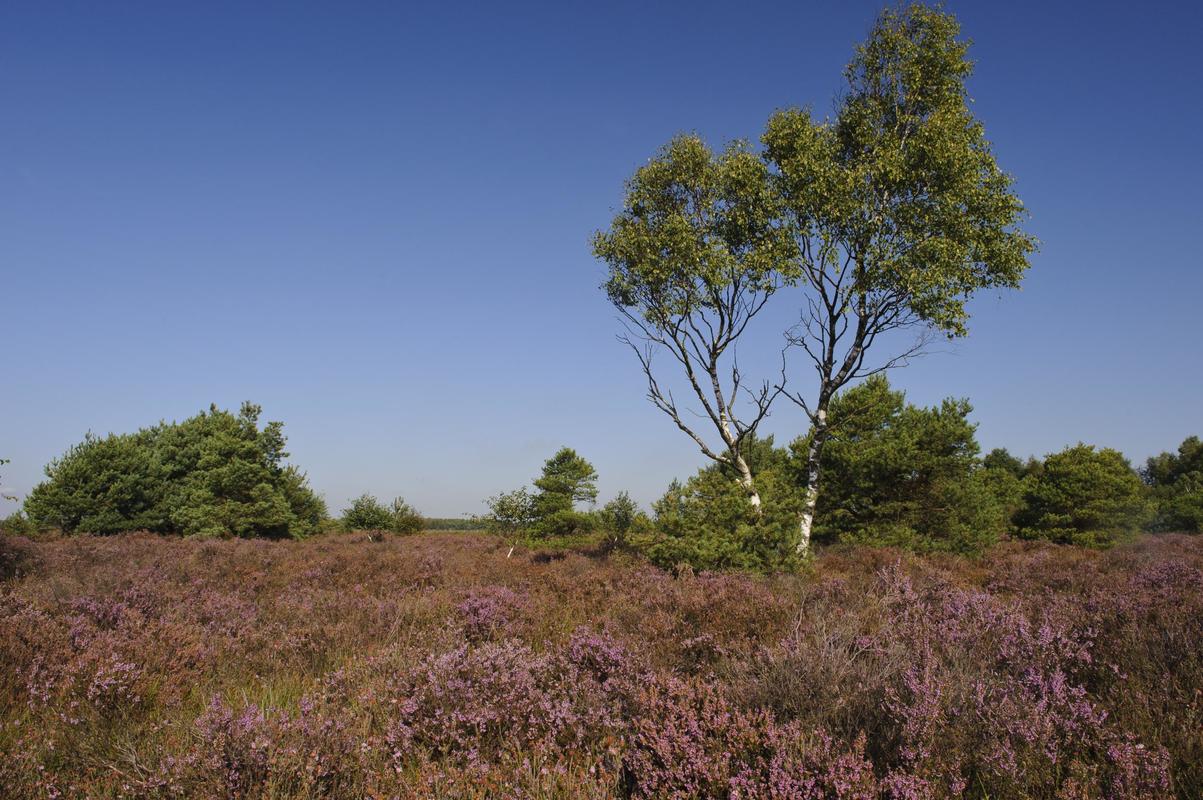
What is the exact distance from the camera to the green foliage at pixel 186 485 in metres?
31.6

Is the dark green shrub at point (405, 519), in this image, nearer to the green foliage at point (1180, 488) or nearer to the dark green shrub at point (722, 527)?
the dark green shrub at point (722, 527)

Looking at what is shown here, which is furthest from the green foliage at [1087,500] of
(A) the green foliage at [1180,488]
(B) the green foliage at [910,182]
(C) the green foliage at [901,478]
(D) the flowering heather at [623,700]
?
(D) the flowering heather at [623,700]

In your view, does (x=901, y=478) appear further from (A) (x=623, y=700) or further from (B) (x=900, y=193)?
(A) (x=623, y=700)

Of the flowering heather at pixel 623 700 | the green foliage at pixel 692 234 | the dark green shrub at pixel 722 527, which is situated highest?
the green foliage at pixel 692 234

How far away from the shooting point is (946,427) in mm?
22078

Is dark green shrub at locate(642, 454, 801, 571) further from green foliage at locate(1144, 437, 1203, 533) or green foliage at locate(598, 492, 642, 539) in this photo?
green foliage at locate(1144, 437, 1203, 533)

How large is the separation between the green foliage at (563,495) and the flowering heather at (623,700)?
84.9 ft


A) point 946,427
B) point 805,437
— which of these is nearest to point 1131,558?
point 946,427

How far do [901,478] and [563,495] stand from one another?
2189cm

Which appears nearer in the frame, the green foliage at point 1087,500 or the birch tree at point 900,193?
the birch tree at point 900,193

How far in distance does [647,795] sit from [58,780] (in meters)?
3.54

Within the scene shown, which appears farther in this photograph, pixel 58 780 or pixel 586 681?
pixel 586 681

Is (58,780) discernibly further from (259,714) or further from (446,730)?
(446,730)

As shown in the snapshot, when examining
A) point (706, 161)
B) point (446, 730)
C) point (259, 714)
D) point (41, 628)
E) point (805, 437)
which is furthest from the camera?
point (805, 437)
